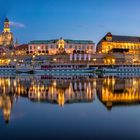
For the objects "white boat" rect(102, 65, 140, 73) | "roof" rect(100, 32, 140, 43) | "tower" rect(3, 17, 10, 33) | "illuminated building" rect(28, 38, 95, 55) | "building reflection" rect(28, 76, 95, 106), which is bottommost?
"building reflection" rect(28, 76, 95, 106)

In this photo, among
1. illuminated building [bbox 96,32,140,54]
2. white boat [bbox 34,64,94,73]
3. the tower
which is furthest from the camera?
the tower

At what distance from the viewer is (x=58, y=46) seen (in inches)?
4021

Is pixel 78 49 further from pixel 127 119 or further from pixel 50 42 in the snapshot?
pixel 127 119

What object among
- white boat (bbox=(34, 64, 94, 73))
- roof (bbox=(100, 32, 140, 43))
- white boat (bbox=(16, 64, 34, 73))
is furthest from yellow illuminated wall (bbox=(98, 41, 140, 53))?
white boat (bbox=(16, 64, 34, 73))

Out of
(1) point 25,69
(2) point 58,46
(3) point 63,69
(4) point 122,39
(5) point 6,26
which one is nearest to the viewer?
(3) point 63,69

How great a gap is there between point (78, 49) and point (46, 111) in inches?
3601

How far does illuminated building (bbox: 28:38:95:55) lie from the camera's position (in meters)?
103

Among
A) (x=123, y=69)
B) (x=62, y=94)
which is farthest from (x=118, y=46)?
(x=62, y=94)

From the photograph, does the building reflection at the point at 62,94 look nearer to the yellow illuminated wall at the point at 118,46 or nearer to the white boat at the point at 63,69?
the white boat at the point at 63,69

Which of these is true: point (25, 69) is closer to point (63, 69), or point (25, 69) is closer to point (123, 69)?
point (63, 69)

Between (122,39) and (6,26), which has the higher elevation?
(6,26)

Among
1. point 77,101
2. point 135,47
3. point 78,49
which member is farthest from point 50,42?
point 77,101

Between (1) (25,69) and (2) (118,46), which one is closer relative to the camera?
(1) (25,69)

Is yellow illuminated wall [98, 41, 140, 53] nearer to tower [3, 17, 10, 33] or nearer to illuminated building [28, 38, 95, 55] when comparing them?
illuminated building [28, 38, 95, 55]
